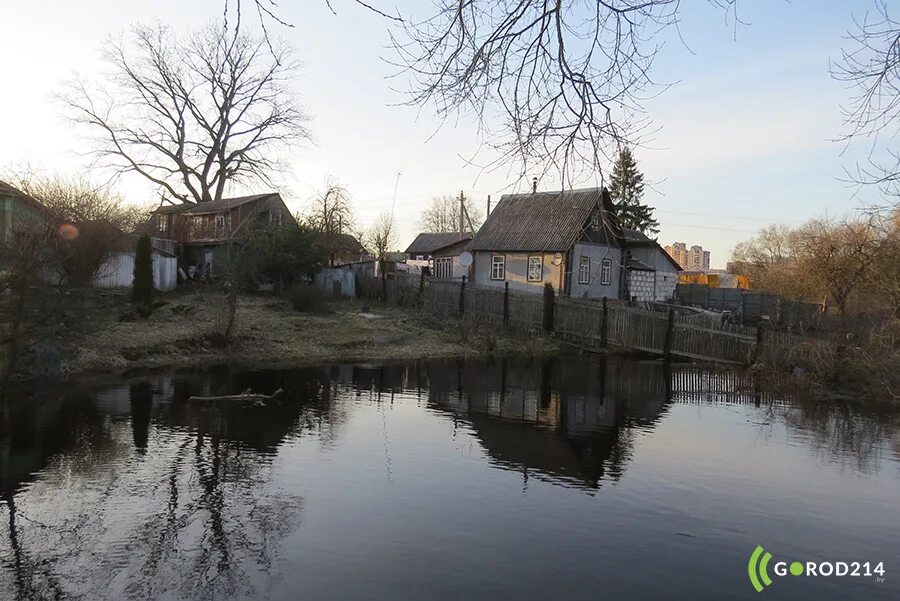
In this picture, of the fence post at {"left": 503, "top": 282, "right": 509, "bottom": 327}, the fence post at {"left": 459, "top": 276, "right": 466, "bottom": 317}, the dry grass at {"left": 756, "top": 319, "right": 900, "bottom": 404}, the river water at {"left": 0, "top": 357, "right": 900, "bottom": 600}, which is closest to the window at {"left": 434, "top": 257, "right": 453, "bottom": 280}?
the fence post at {"left": 459, "top": 276, "right": 466, "bottom": 317}

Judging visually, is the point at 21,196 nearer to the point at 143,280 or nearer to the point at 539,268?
the point at 143,280

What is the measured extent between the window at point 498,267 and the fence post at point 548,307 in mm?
9850

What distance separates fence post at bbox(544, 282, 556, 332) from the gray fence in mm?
8868

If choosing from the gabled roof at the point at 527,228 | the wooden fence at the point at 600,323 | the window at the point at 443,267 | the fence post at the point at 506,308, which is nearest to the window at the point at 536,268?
the gabled roof at the point at 527,228

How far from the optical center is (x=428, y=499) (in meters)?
7.66

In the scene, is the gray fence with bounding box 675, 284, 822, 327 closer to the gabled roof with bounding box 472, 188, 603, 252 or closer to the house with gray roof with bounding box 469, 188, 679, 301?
the house with gray roof with bounding box 469, 188, 679, 301

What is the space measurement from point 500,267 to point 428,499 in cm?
2951

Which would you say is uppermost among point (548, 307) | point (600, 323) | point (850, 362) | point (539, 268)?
point (539, 268)

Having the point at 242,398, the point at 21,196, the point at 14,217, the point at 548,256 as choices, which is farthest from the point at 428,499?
the point at 548,256

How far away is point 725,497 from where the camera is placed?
26.9ft

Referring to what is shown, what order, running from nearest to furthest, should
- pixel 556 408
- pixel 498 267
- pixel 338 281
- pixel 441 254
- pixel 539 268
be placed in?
pixel 556 408 → pixel 539 268 → pixel 338 281 → pixel 498 267 → pixel 441 254

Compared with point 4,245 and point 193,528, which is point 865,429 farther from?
point 4,245

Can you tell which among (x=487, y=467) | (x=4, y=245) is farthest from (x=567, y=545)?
(x=4, y=245)

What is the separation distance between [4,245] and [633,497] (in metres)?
11.0
